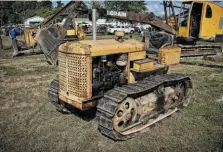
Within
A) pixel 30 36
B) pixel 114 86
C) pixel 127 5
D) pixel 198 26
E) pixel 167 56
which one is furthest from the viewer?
pixel 127 5

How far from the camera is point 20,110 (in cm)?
728

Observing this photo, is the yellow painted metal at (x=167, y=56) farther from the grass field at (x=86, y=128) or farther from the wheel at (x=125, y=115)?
the wheel at (x=125, y=115)

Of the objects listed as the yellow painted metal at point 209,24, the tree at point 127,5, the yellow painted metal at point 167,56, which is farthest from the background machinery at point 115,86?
the tree at point 127,5

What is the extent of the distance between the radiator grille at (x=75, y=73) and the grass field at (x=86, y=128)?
1003 mm

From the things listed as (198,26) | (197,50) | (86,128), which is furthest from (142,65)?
(198,26)

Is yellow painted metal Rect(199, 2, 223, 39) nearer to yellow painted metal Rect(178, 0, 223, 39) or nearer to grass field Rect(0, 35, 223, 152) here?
yellow painted metal Rect(178, 0, 223, 39)

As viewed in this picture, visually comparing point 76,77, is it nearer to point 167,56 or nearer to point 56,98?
point 56,98

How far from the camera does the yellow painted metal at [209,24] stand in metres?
16.1

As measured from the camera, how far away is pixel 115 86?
20.5ft

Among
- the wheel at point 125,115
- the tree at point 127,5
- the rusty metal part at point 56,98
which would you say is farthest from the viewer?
the tree at point 127,5

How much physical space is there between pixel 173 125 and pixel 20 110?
14.0 feet

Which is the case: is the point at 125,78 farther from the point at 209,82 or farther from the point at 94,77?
the point at 209,82

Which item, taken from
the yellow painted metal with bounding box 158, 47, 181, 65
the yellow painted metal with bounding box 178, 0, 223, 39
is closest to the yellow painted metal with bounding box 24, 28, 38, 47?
the yellow painted metal with bounding box 178, 0, 223, 39

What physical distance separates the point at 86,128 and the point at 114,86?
3.97 ft
